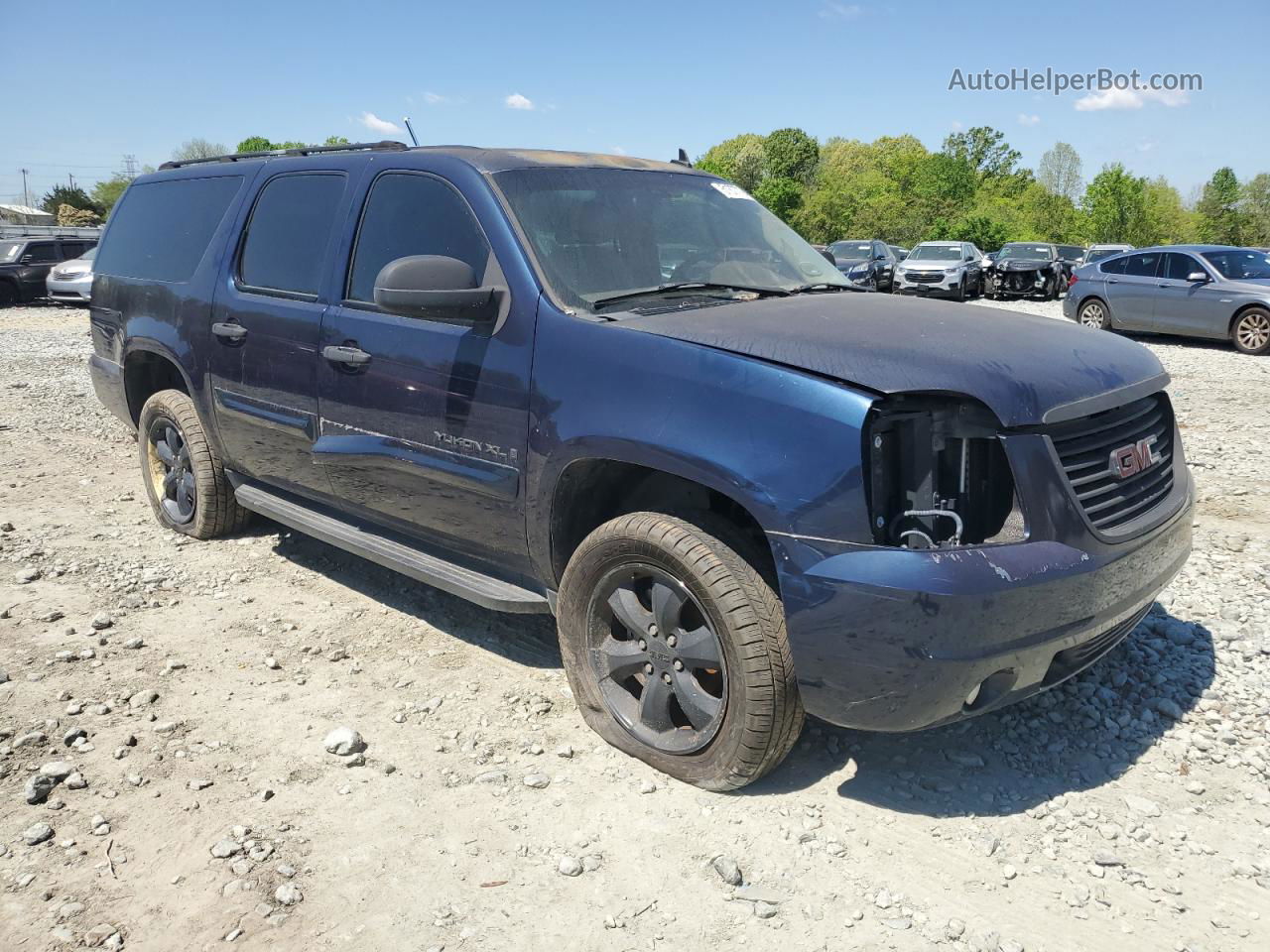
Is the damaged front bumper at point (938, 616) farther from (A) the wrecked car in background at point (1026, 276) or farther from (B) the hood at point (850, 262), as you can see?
(A) the wrecked car in background at point (1026, 276)

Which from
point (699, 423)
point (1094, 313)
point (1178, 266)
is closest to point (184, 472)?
point (699, 423)

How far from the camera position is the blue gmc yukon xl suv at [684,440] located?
8.68ft

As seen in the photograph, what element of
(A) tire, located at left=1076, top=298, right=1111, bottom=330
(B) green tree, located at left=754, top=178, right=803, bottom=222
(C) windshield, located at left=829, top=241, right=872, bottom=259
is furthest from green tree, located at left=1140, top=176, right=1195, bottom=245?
(A) tire, located at left=1076, top=298, right=1111, bottom=330

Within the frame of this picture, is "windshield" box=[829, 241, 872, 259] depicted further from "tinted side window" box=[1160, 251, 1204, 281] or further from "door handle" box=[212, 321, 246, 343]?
"door handle" box=[212, 321, 246, 343]

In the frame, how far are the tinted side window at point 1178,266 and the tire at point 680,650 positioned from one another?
1485 centimetres

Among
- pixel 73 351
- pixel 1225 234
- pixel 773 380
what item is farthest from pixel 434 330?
pixel 1225 234

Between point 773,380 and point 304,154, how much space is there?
2993 millimetres

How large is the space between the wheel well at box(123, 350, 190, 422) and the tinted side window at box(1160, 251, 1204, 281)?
1460 centimetres

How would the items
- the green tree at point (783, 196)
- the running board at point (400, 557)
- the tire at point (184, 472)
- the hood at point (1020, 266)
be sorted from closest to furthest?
the running board at point (400, 557) < the tire at point (184, 472) < the hood at point (1020, 266) < the green tree at point (783, 196)

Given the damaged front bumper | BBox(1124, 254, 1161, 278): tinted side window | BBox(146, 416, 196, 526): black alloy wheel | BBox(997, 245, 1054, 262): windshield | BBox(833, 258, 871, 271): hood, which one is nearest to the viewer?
the damaged front bumper

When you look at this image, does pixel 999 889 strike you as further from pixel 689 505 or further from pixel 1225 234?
pixel 1225 234

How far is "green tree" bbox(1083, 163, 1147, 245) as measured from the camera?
2114 inches

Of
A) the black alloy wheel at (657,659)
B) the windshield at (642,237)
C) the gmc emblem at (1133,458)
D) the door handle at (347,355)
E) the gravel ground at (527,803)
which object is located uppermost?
the windshield at (642,237)

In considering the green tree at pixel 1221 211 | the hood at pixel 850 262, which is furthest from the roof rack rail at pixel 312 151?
the green tree at pixel 1221 211
